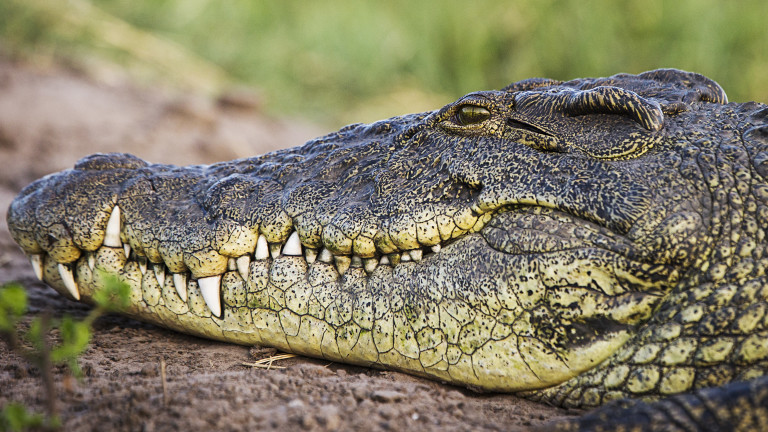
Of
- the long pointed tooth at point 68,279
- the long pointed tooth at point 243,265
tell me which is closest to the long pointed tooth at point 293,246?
the long pointed tooth at point 243,265

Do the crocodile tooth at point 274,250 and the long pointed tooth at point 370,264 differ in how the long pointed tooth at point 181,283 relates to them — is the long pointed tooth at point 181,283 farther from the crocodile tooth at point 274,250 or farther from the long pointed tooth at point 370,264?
the long pointed tooth at point 370,264

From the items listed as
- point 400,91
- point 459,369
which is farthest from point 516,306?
point 400,91

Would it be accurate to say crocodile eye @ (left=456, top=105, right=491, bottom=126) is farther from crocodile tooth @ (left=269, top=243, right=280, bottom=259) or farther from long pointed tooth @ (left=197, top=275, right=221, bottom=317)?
long pointed tooth @ (left=197, top=275, right=221, bottom=317)

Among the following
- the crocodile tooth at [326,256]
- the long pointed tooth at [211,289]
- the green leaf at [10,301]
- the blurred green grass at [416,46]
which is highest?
the blurred green grass at [416,46]

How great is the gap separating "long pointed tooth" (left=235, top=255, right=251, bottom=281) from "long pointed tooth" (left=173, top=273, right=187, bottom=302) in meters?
0.21

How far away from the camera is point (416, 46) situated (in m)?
9.64

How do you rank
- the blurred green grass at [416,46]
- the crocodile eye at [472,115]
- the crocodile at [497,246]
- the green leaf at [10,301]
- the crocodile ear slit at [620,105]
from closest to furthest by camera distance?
the green leaf at [10,301], the crocodile at [497,246], the crocodile ear slit at [620,105], the crocodile eye at [472,115], the blurred green grass at [416,46]

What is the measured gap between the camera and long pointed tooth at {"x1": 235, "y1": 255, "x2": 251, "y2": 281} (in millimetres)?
2225

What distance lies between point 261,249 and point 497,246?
829mm

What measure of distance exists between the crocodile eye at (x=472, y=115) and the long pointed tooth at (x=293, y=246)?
73 cm

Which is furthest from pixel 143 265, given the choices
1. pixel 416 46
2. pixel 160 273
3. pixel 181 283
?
pixel 416 46

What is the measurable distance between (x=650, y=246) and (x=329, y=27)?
27.1ft

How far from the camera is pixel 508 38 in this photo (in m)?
9.64

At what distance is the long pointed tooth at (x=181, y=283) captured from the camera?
2.27 m
